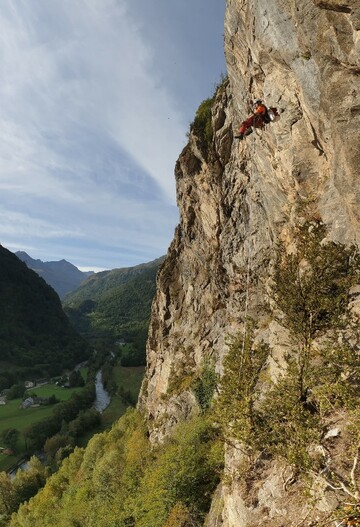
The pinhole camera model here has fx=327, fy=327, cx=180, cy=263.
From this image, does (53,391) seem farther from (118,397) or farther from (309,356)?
(309,356)

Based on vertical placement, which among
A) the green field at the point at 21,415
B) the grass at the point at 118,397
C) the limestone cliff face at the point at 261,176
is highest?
the limestone cliff face at the point at 261,176

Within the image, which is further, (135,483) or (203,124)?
(203,124)

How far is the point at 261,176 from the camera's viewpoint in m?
26.9

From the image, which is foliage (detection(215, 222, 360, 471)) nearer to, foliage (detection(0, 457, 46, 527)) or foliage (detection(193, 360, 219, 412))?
foliage (detection(193, 360, 219, 412))

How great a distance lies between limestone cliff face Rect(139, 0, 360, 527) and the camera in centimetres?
1448

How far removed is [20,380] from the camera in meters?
150

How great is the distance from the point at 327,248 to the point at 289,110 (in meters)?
10.6

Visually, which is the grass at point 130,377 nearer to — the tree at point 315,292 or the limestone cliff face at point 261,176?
the limestone cliff face at point 261,176

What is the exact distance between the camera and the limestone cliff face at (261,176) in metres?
14.5

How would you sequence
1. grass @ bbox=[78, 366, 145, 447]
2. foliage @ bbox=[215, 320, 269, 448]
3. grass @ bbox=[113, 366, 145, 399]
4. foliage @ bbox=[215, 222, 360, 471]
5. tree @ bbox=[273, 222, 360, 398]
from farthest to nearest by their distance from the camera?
1. grass @ bbox=[113, 366, 145, 399]
2. grass @ bbox=[78, 366, 145, 447]
3. foliage @ bbox=[215, 320, 269, 448]
4. tree @ bbox=[273, 222, 360, 398]
5. foliage @ bbox=[215, 222, 360, 471]

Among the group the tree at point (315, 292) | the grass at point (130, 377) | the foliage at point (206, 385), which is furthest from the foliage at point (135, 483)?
the grass at point (130, 377)

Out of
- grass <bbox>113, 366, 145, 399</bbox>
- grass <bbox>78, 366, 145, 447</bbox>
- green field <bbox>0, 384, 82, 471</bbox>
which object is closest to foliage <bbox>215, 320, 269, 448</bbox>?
grass <bbox>78, 366, 145, 447</bbox>

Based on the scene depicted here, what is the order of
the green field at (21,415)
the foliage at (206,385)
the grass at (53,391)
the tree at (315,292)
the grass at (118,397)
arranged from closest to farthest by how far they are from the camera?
the tree at (315,292) → the foliage at (206,385) → the green field at (21,415) → the grass at (118,397) → the grass at (53,391)

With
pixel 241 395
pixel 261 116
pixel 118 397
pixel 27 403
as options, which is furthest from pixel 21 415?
pixel 261 116
